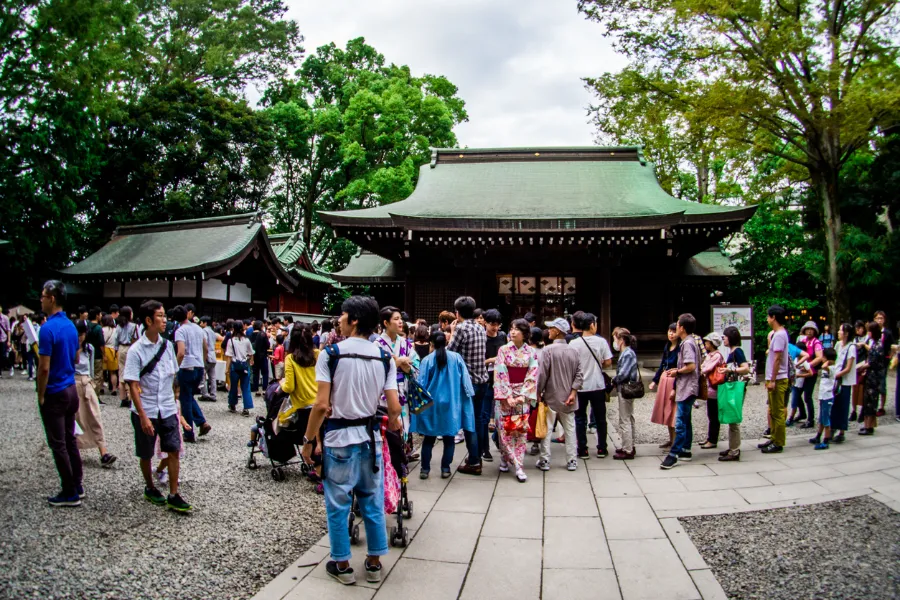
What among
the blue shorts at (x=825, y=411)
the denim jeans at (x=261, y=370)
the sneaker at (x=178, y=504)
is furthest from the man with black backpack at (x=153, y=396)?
the blue shorts at (x=825, y=411)

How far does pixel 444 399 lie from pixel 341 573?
7.08ft

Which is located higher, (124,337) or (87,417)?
(124,337)

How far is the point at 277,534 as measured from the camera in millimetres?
3953

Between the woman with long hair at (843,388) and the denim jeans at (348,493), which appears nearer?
the denim jeans at (348,493)

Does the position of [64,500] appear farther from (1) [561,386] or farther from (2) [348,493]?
(1) [561,386]

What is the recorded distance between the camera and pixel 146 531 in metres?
3.93

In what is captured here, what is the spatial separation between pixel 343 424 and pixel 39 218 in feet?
63.7

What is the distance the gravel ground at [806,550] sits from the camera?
3.13 m

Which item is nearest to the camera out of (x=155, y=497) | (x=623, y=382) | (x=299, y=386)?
(x=155, y=497)

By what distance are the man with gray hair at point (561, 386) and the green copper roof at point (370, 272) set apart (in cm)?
1118

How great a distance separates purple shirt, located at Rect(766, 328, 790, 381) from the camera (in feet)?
19.2

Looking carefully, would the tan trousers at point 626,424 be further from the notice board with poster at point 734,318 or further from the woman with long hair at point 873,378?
the notice board with poster at point 734,318

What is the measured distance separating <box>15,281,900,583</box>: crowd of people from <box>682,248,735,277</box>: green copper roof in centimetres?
718

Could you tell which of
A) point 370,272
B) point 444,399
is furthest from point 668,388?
point 370,272
